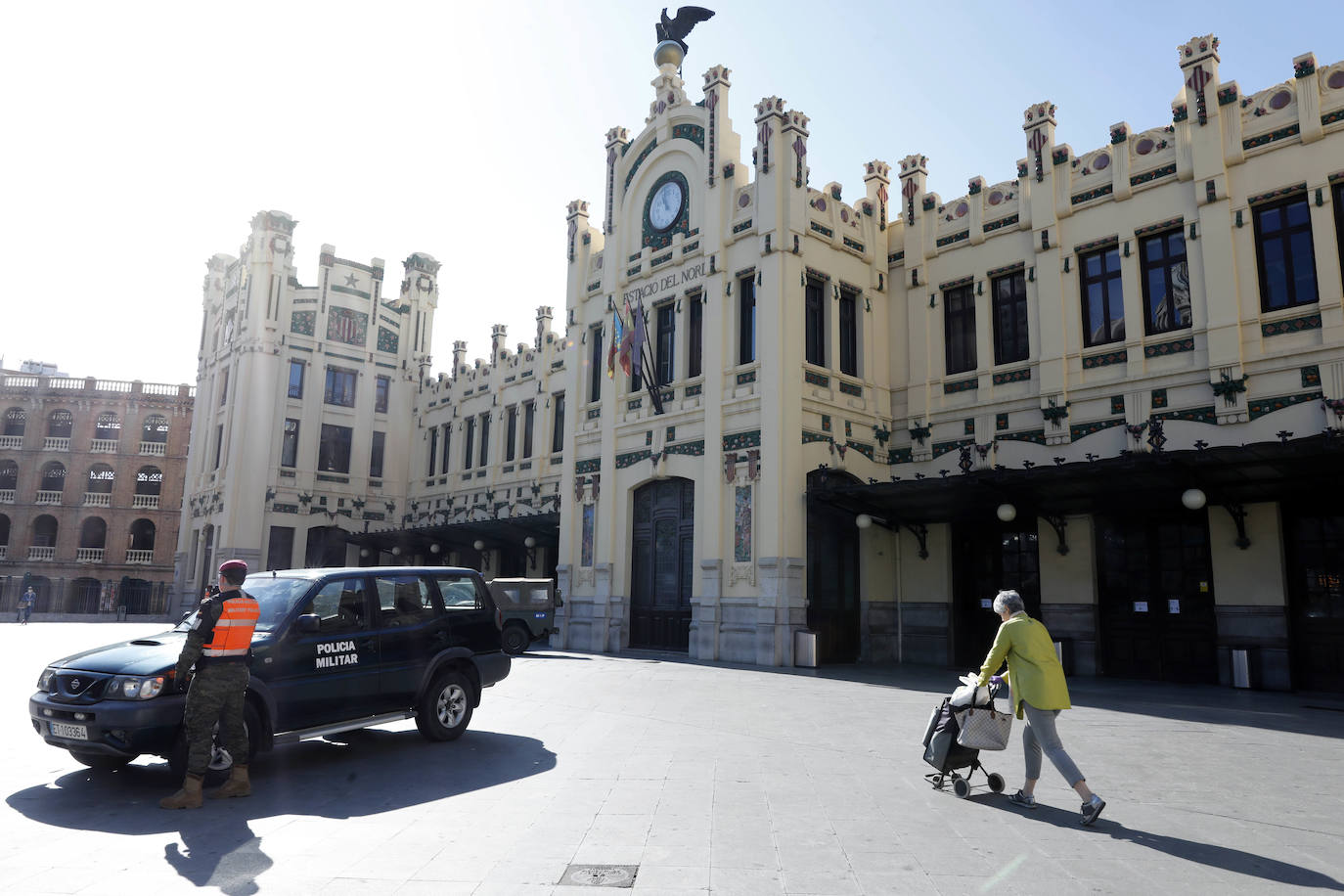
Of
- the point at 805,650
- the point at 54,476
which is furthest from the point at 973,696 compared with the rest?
the point at 54,476

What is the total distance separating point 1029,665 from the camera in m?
6.82

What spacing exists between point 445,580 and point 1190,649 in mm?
13826

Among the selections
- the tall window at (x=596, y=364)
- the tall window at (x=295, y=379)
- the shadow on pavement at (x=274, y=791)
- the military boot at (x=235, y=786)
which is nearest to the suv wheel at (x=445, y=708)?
the shadow on pavement at (x=274, y=791)

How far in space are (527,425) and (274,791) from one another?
26291 mm

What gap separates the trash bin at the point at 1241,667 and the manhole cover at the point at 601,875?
1397cm

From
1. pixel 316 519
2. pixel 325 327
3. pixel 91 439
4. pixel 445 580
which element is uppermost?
pixel 325 327

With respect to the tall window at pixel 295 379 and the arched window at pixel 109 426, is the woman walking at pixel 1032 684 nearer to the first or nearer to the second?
the tall window at pixel 295 379

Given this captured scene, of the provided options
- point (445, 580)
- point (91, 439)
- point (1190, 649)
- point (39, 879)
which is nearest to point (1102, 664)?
point (1190, 649)

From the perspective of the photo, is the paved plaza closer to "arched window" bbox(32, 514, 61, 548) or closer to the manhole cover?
the manhole cover

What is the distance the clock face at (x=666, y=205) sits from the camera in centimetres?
2342

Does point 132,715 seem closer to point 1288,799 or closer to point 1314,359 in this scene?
point 1288,799

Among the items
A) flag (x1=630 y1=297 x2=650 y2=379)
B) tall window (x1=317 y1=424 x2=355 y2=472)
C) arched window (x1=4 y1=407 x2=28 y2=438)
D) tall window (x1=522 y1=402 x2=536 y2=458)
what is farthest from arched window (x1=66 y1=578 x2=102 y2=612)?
flag (x1=630 y1=297 x2=650 y2=379)

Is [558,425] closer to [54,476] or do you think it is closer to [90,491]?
[90,491]

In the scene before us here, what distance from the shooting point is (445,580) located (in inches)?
393
